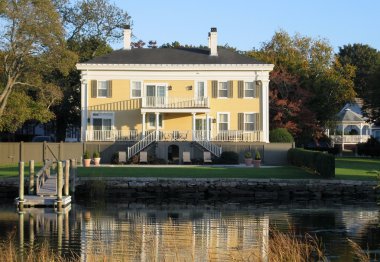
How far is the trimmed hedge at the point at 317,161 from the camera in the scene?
41.0 meters

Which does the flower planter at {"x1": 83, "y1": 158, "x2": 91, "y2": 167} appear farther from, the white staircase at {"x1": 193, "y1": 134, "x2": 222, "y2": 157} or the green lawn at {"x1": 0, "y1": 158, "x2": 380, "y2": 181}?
the white staircase at {"x1": 193, "y1": 134, "x2": 222, "y2": 157}

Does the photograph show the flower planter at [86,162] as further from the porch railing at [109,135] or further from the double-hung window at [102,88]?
the double-hung window at [102,88]

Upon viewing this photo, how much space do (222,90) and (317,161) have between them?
53.5 ft

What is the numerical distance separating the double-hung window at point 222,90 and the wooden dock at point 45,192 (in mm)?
20976

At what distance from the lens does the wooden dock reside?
34656mm

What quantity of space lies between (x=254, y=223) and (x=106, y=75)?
99.5ft

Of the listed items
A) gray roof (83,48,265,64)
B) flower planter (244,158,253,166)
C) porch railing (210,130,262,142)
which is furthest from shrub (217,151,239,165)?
gray roof (83,48,265,64)

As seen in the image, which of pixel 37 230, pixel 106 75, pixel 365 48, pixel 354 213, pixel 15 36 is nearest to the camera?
pixel 37 230

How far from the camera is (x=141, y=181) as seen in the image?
40.3 m

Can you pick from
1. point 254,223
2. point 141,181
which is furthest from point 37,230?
point 141,181

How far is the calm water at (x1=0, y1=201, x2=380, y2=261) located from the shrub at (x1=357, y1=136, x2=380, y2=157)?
34109 millimetres

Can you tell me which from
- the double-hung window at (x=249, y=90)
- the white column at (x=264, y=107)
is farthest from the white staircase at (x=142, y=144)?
the white column at (x=264, y=107)

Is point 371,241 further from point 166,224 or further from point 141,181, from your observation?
point 141,181

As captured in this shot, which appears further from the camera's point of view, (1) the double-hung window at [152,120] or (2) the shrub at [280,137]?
(1) the double-hung window at [152,120]
